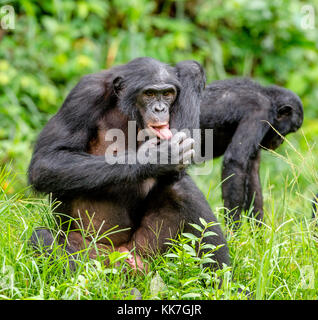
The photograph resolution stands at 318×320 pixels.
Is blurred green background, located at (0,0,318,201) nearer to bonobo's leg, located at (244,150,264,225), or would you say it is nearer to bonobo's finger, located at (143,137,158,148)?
bonobo's leg, located at (244,150,264,225)

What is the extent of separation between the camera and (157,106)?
4.62 m

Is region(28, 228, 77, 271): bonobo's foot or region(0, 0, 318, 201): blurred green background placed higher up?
region(0, 0, 318, 201): blurred green background

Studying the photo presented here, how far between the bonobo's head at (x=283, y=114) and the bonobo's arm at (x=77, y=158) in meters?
3.25

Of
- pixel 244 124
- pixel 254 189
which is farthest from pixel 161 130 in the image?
pixel 254 189

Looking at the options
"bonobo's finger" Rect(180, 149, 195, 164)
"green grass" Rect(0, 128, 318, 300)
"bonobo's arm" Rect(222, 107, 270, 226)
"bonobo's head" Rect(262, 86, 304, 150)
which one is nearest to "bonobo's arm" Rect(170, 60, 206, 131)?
"bonobo's finger" Rect(180, 149, 195, 164)

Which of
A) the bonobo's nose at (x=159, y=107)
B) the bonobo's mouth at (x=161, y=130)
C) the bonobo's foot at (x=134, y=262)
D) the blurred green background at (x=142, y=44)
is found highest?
the blurred green background at (x=142, y=44)

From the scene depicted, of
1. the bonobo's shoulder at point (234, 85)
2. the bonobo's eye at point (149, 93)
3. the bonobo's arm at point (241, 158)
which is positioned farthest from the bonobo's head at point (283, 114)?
the bonobo's eye at point (149, 93)

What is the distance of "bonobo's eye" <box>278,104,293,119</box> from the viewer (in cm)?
730

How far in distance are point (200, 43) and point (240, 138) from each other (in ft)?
18.1

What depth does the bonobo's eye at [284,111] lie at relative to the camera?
730 centimetres

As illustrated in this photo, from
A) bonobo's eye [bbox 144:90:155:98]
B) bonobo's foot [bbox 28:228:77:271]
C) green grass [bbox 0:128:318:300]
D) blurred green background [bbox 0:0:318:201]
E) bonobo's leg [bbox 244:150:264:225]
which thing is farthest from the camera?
blurred green background [bbox 0:0:318:201]

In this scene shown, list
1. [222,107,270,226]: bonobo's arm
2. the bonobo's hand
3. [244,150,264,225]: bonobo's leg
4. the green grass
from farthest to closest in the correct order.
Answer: [244,150,264,225]: bonobo's leg, [222,107,270,226]: bonobo's arm, the bonobo's hand, the green grass

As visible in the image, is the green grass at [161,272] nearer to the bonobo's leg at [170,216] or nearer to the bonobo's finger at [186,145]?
the bonobo's leg at [170,216]
